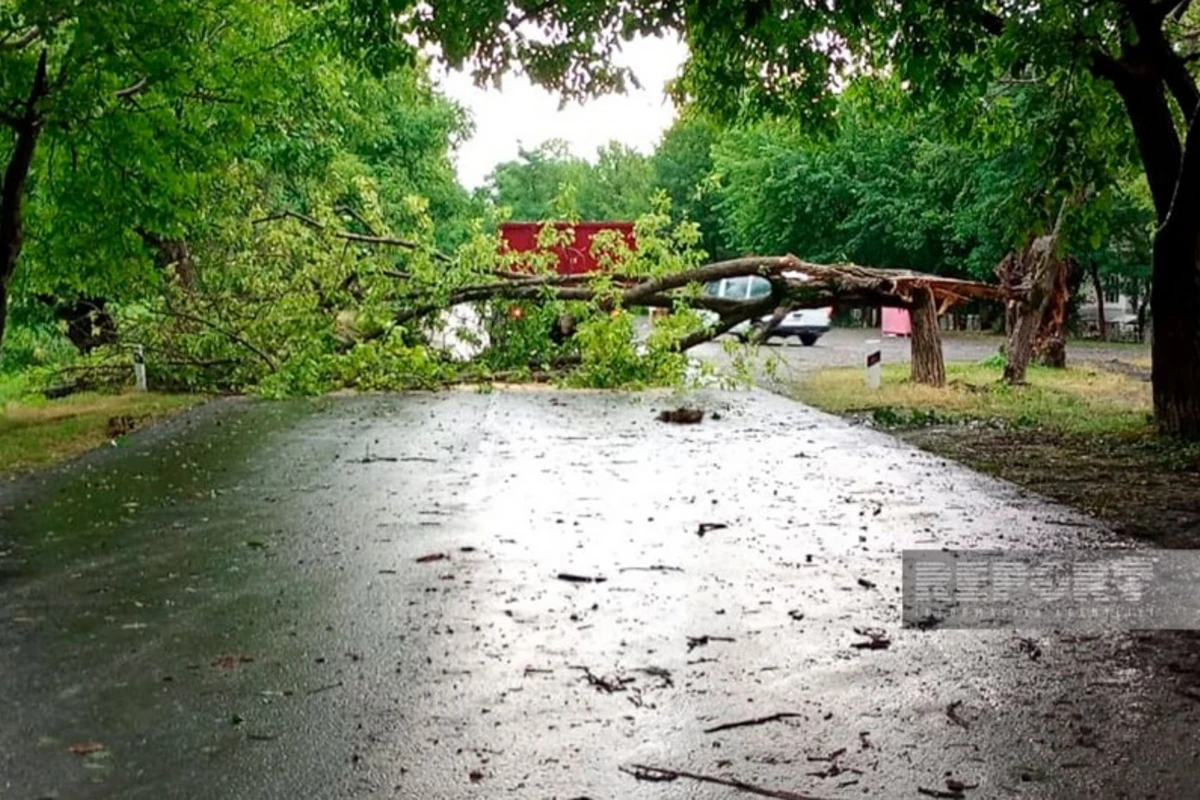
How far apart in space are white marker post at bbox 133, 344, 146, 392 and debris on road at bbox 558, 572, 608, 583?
50.4ft

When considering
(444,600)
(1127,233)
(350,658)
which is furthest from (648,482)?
(1127,233)

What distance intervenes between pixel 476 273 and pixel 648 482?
925 centimetres

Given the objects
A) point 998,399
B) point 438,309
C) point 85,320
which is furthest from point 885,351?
point 85,320

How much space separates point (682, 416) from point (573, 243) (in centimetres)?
519

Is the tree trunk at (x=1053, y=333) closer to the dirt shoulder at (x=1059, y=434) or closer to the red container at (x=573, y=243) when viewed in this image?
the dirt shoulder at (x=1059, y=434)

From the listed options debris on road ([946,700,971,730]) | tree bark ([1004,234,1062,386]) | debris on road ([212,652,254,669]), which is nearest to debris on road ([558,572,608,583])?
debris on road ([212,652,254,669])

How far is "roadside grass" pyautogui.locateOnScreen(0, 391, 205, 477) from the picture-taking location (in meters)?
13.1

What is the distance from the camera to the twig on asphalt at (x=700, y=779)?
3955mm

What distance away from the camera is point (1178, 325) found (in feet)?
41.5

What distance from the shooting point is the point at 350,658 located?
221 inches

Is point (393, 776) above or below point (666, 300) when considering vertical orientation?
below

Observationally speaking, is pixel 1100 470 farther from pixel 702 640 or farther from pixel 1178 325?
pixel 702 640

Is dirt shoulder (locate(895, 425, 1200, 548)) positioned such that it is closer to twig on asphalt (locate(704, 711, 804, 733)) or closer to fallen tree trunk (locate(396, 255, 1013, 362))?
twig on asphalt (locate(704, 711, 804, 733))

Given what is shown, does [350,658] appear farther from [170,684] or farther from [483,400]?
[483,400]
